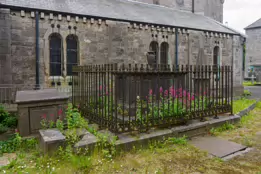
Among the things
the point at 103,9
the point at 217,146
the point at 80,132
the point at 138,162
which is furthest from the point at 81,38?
the point at 217,146

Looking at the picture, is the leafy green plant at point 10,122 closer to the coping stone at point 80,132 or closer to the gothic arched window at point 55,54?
the coping stone at point 80,132

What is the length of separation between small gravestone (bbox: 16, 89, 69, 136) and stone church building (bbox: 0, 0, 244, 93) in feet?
11.8

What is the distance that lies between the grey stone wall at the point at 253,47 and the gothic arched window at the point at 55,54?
3486cm

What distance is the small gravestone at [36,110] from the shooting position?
516cm

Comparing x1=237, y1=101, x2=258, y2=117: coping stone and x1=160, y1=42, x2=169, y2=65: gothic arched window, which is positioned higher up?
x1=160, y1=42, x2=169, y2=65: gothic arched window

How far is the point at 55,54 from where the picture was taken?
9.96m

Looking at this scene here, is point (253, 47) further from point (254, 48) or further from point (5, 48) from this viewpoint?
point (5, 48)

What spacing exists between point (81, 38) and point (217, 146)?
797cm

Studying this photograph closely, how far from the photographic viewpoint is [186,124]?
5566 millimetres

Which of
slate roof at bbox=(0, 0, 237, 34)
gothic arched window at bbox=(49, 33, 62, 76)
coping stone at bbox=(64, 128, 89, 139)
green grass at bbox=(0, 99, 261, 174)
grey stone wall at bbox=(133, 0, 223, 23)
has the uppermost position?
grey stone wall at bbox=(133, 0, 223, 23)

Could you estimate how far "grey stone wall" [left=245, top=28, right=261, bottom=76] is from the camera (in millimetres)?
34875

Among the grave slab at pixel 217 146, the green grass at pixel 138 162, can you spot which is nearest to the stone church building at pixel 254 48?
the grave slab at pixel 217 146

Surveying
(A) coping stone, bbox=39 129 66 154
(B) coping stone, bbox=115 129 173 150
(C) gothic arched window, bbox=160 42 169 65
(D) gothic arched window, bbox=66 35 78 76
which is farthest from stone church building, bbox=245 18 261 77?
(A) coping stone, bbox=39 129 66 154

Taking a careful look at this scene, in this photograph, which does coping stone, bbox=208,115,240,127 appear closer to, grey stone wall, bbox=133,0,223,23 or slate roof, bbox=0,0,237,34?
slate roof, bbox=0,0,237,34
